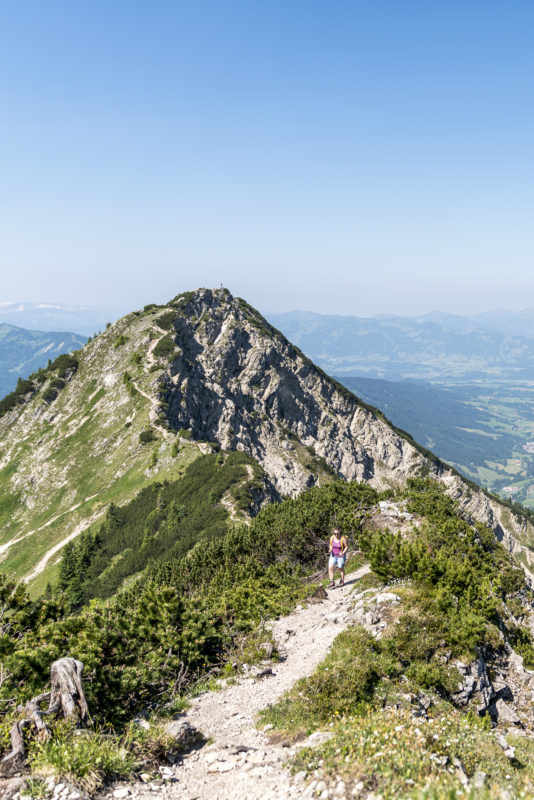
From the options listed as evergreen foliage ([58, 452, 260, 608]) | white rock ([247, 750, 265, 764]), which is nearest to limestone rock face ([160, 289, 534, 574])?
evergreen foliage ([58, 452, 260, 608])

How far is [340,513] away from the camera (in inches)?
1519

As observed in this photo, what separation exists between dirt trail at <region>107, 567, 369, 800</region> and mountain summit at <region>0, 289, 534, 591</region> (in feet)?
174

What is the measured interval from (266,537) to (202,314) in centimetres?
14449

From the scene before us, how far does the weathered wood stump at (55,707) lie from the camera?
1009 centimetres

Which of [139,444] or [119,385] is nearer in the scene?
[139,444]

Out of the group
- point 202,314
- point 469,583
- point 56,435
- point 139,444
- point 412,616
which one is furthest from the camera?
point 202,314

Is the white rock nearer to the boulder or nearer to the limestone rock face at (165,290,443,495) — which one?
the boulder

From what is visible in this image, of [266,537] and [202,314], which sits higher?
[202,314]

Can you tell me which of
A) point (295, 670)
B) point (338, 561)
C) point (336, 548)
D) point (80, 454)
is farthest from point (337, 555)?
point (80, 454)

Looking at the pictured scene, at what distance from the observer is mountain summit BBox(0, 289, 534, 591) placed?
10012 centimetres

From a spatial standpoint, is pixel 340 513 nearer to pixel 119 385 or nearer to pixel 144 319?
pixel 119 385

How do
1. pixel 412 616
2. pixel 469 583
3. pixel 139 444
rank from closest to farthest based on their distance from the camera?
pixel 412 616
pixel 469 583
pixel 139 444

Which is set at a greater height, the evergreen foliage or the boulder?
the boulder

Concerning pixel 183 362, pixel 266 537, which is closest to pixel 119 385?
pixel 183 362
